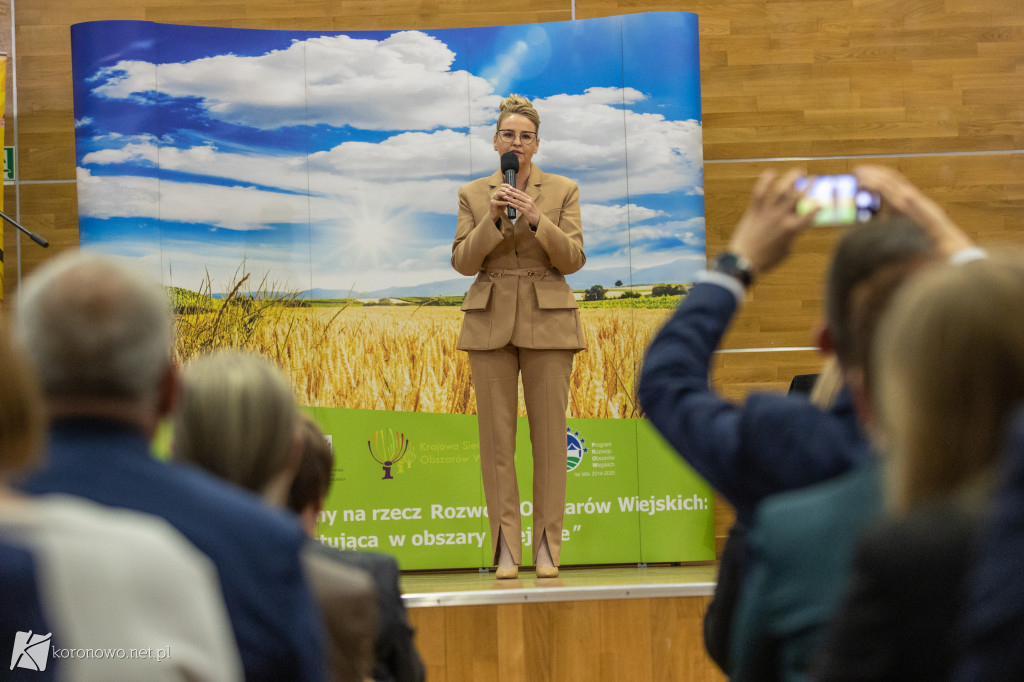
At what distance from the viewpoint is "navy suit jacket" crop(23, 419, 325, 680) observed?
37.3 inches

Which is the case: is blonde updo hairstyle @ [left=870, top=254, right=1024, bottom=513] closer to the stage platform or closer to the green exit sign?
the stage platform

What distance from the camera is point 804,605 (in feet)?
2.93

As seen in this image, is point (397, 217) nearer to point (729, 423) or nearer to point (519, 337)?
point (519, 337)

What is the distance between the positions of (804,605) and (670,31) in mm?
4393

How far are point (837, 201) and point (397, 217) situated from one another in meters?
4.01

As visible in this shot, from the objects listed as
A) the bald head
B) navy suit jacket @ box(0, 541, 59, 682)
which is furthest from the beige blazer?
navy suit jacket @ box(0, 541, 59, 682)

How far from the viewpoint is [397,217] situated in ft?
16.8

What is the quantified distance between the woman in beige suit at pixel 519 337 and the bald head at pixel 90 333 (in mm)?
2704

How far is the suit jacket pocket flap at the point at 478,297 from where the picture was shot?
3737 millimetres

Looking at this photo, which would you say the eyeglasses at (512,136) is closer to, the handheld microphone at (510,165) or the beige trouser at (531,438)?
the handheld microphone at (510,165)

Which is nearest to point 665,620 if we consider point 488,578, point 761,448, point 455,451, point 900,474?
point 488,578

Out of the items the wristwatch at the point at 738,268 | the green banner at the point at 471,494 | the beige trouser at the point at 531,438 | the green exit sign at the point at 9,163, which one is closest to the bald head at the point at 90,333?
the wristwatch at the point at 738,268

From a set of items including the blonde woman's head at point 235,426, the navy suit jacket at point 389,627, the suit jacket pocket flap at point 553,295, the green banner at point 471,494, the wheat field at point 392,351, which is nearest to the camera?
the blonde woman's head at point 235,426

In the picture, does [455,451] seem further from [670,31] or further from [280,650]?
[280,650]
